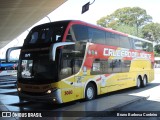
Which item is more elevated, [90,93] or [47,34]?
[47,34]

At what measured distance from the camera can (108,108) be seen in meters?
9.50

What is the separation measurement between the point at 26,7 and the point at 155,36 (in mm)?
56301

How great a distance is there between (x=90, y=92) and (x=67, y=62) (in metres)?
2.27

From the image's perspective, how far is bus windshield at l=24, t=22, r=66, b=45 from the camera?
10819 mm

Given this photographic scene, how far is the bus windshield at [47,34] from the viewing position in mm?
10819

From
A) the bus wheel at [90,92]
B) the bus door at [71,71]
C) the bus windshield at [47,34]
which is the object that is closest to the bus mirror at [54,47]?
the bus door at [71,71]

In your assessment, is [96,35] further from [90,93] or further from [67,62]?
[67,62]

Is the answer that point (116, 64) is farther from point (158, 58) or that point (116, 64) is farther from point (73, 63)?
point (158, 58)

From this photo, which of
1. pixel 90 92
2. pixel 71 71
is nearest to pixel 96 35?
pixel 90 92

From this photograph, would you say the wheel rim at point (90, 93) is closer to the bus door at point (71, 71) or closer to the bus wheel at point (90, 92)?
the bus wheel at point (90, 92)

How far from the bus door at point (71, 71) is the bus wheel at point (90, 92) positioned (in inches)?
24.6

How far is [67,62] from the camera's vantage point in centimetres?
1063

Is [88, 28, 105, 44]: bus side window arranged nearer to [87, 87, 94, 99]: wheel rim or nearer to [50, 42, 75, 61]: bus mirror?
[50, 42, 75, 61]: bus mirror

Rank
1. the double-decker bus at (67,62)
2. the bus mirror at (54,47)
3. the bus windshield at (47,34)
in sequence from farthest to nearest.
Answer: the bus windshield at (47,34) → the double-decker bus at (67,62) → the bus mirror at (54,47)
